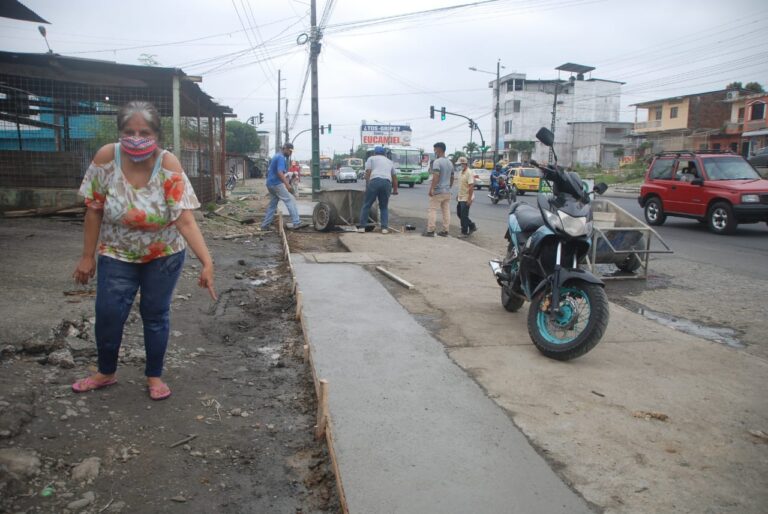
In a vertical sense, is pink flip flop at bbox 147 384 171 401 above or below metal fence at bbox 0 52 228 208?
below

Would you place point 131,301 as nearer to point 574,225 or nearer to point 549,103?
point 574,225

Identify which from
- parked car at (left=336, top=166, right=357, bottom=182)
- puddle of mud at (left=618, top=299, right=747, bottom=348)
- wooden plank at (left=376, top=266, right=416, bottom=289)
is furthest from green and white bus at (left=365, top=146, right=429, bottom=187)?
puddle of mud at (left=618, top=299, right=747, bottom=348)

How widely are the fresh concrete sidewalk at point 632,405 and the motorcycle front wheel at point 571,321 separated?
120 mm

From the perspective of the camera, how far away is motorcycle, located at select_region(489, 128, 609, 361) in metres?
4.23

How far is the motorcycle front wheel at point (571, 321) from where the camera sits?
4.16m

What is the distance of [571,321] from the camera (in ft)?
14.4

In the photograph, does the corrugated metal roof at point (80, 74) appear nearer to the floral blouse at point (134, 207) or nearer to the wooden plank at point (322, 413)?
the floral blouse at point (134, 207)

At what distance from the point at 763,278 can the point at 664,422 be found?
607 cm

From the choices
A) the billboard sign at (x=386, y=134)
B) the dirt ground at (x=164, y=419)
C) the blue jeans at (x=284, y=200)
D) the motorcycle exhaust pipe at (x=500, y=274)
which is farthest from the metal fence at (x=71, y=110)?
the billboard sign at (x=386, y=134)

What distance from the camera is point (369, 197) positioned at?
449 inches

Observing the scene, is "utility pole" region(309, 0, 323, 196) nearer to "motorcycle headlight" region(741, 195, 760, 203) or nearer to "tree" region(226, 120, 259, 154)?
"motorcycle headlight" region(741, 195, 760, 203)

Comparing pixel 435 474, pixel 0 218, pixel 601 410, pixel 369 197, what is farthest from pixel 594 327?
pixel 0 218

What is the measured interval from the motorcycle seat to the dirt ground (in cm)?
222

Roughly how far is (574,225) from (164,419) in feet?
10.4
